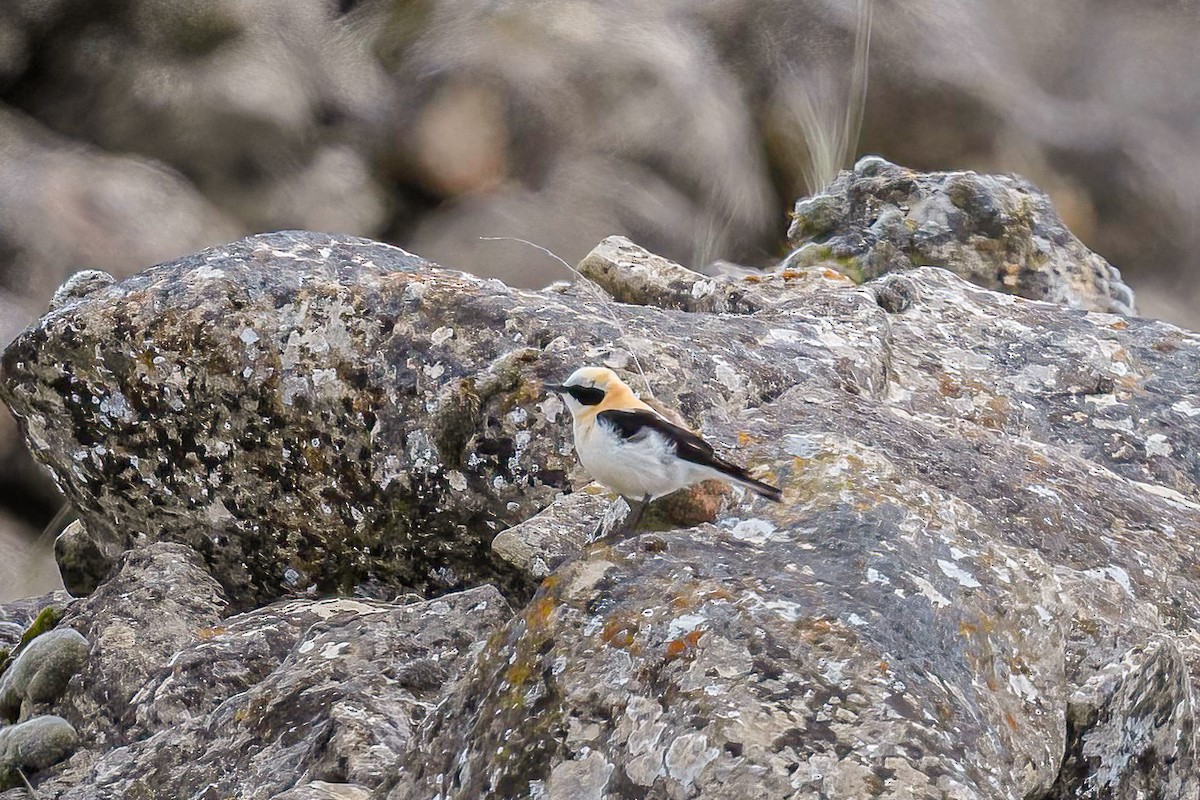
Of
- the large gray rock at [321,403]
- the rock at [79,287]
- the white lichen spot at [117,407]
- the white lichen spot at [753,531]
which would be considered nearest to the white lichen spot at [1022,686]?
the white lichen spot at [753,531]

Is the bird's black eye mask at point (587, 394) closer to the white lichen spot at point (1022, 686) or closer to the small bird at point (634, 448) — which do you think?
the small bird at point (634, 448)

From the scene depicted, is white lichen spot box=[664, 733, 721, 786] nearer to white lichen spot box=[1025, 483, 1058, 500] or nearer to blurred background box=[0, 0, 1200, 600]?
white lichen spot box=[1025, 483, 1058, 500]

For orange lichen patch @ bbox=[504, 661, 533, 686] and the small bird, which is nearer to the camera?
orange lichen patch @ bbox=[504, 661, 533, 686]

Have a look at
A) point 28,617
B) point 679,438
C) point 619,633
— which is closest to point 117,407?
point 28,617

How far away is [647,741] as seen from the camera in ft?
9.82

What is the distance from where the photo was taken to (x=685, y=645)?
10.4 feet

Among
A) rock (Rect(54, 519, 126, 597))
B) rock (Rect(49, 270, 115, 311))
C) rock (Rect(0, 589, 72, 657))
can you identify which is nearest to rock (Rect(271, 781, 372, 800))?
rock (Rect(0, 589, 72, 657))

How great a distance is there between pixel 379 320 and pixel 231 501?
1.33m

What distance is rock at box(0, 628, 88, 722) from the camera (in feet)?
18.8

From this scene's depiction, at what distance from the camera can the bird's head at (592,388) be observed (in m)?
4.16

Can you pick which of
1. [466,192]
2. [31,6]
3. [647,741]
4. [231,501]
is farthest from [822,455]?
[31,6]

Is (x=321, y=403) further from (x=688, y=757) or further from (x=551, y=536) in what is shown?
(x=688, y=757)

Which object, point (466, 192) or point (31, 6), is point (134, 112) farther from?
point (466, 192)

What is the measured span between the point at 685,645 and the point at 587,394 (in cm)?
128
